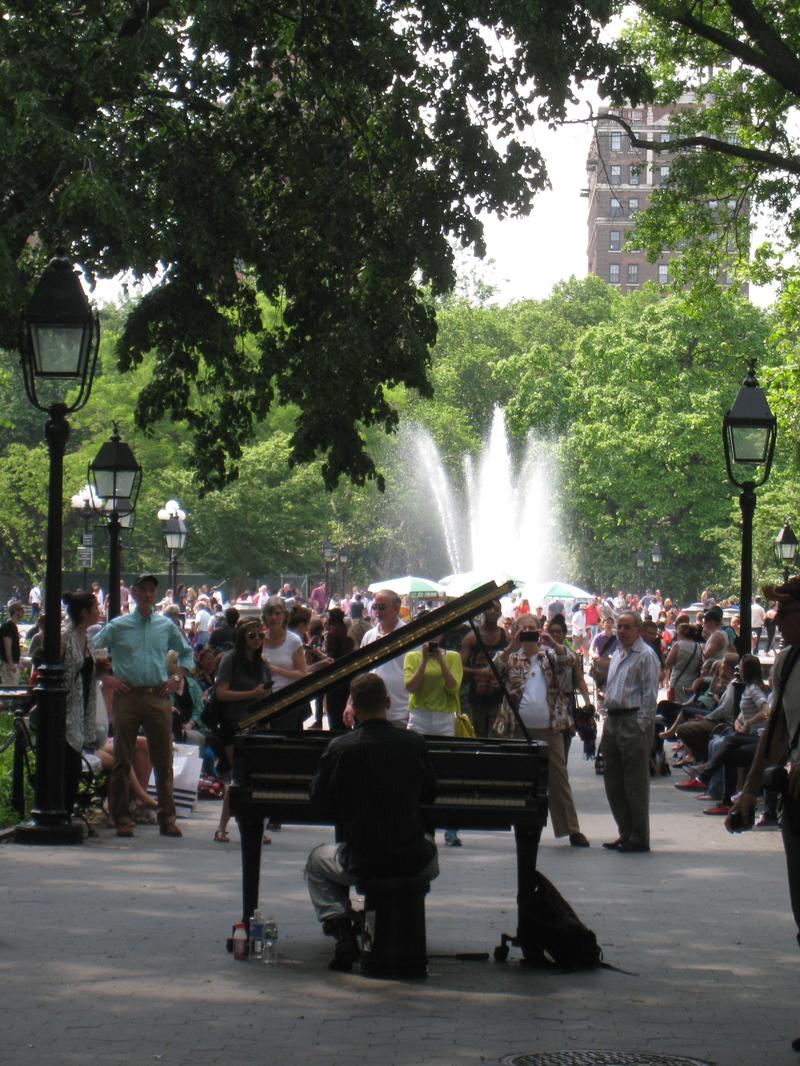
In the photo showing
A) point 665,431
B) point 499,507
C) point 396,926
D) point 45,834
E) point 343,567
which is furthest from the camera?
point 499,507

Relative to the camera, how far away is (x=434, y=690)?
14.7m

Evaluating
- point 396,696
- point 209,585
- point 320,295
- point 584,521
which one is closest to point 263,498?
point 209,585

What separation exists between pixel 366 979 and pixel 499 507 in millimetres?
85688

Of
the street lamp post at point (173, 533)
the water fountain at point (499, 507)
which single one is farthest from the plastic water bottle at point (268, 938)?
the water fountain at point (499, 507)

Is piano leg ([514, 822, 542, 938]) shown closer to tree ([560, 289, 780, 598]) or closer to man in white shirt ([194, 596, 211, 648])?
man in white shirt ([194, 596, 211, 648])

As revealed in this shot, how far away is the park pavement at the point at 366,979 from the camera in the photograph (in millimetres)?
7285

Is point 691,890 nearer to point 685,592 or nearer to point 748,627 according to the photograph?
point 748,627

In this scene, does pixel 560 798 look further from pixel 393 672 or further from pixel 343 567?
pixel 343 567

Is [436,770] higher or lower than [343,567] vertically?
higher

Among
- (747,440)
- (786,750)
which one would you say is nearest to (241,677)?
(747,440)

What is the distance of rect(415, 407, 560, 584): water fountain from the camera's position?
282 ft

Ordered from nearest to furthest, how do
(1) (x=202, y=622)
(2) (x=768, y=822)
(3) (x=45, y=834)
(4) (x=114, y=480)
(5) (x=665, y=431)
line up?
1. (3) (x=45, y=834)
2. (2) (x=768, y=822)
3. (4) (x=114, y=480)
4. (1) (x=202, y=622)
5. (5) (x=665, y=431)

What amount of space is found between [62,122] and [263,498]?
52068 millimetres

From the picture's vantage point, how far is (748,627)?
18922mm
